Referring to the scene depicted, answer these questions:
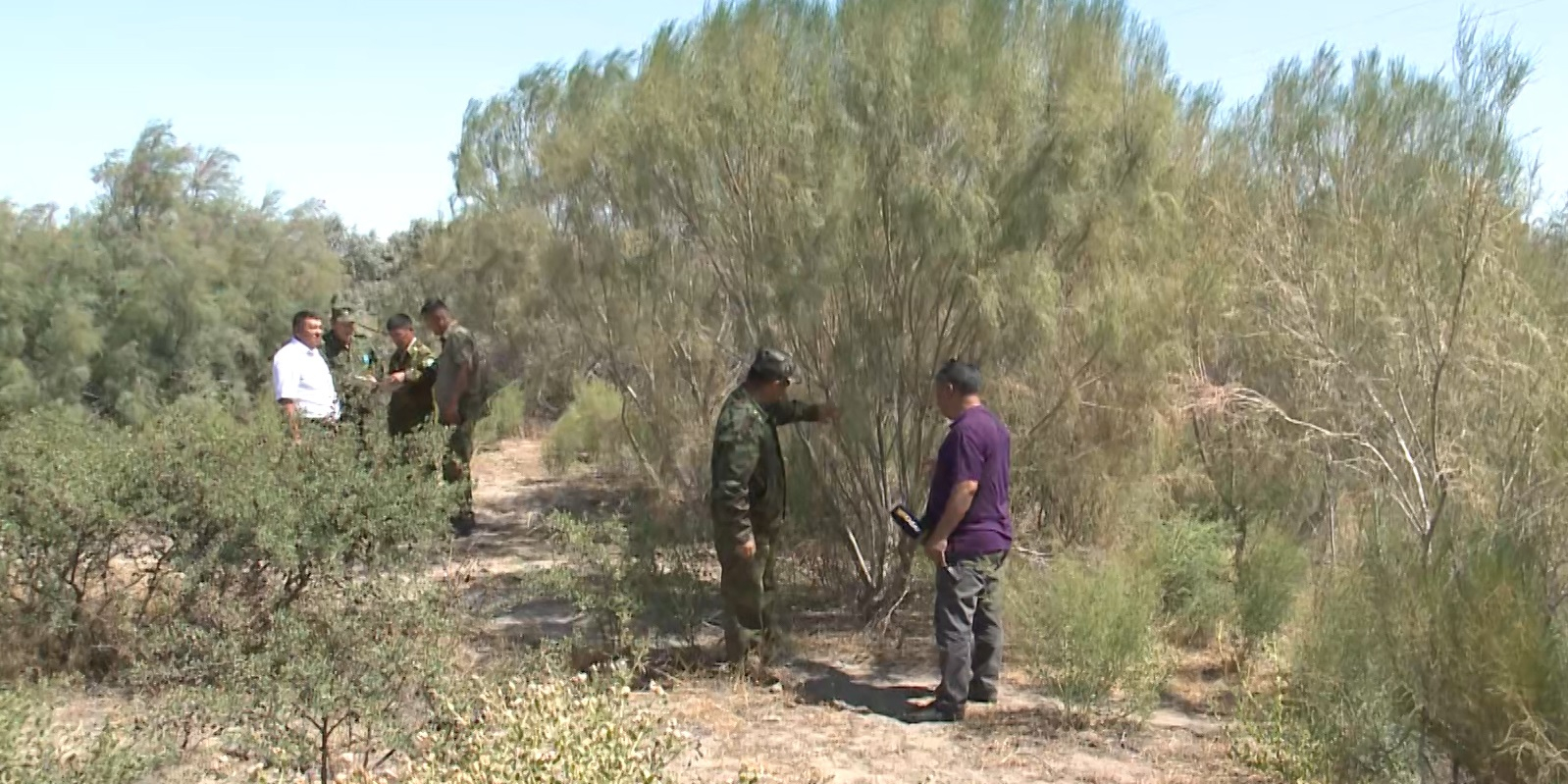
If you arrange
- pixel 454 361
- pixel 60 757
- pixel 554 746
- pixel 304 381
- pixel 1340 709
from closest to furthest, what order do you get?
pixel 554 746 < pixel 60 757 < pixel 1340 709 < pixel 304 381 < pixel 454 361

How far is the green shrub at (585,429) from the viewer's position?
43.6 feet

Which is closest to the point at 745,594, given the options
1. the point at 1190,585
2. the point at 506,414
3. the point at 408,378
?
the point at 1190,585

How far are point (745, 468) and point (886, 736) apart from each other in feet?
4.07

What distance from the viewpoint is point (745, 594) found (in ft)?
18.6

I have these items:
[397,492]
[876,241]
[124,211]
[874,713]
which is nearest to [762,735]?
[874,713]

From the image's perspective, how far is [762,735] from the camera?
5031 mm

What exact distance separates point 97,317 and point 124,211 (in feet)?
5.96

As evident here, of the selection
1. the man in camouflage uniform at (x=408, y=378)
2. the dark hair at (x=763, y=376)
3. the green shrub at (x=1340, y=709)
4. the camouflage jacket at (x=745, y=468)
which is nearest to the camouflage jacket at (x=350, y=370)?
the man in camouflage uniform at (x=408, y=378)

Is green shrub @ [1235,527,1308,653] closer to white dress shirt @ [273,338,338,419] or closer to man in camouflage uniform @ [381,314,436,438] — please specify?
white dress shirt @ [273,338,338,419]

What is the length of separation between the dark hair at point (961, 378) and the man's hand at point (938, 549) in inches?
24.0

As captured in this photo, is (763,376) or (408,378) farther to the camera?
(408,378)

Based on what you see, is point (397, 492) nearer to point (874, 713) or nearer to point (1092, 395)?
point (874, 713)

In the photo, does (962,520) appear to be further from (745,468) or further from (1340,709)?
(1340,709)

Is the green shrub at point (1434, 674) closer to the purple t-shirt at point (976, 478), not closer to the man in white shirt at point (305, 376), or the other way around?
the purple t-shirt at point (976, 478)
